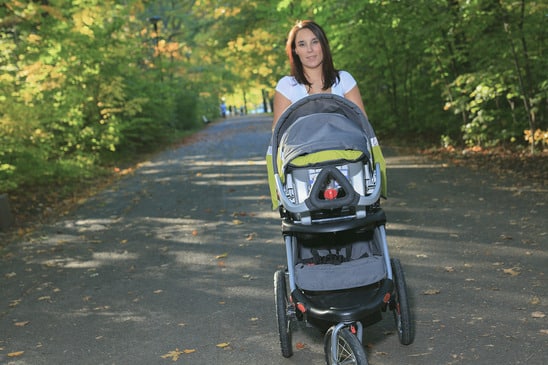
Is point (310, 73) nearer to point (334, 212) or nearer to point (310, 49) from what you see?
point (310, 49)

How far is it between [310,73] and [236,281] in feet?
9.18

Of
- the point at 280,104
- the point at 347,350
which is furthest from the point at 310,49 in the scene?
the point at 347,350

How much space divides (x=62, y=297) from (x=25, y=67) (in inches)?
462

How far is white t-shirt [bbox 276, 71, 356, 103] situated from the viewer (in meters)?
4.39

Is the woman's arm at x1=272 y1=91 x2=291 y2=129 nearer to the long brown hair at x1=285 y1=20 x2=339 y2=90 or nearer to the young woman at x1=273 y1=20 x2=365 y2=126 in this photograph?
the young woman at x1=273 y1=20 x2=365 y2=126

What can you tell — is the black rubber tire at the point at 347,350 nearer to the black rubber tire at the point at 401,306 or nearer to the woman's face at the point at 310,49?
the black rubber tire at the point at 401,306

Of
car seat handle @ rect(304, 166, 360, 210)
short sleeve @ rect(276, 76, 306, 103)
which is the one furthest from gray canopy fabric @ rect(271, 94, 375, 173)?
short sleeve @ rect(276, 76, 306, 103)

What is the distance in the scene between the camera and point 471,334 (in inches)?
182

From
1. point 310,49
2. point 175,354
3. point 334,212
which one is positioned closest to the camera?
point 334,212

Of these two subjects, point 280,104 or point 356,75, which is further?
point 356,75

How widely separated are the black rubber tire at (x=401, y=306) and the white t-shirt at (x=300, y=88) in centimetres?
113

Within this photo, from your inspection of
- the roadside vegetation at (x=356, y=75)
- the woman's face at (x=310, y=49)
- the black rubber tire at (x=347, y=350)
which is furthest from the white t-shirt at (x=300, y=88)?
the roadside vegetation at (x=356, y=75)

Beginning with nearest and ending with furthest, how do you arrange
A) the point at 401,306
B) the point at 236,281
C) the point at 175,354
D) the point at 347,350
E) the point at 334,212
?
the point at 347,350 → the point at 334,212 → the point at 401,306 → the point at 175,354 → the point at 236,281

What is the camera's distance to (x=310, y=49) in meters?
4.38
